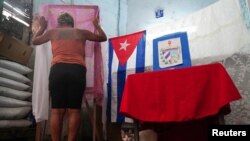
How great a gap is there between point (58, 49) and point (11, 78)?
0.66m

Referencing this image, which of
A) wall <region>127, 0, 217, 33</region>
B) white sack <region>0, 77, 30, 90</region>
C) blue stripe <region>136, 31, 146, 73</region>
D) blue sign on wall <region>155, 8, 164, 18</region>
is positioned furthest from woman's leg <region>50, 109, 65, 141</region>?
blue sign on wall <region>155, 8, 164, 18</region>

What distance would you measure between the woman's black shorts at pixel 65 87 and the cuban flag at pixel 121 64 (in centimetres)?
93

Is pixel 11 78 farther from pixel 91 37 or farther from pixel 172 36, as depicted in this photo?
pixel 172 36

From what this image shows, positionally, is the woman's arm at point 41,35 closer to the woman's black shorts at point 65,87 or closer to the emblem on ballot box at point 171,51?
the woman's black shorts at point 65,87

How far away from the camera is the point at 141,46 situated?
2914mm

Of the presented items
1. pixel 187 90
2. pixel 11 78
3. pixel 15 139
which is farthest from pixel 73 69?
pixel 15 139

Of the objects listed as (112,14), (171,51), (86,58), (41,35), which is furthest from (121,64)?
(112,14)

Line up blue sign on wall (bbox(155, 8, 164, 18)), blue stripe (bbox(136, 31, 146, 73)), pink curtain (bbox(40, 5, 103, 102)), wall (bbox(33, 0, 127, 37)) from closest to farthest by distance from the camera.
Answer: pink curtain (bbox(40, 5, 103, 102)), blue stripe (bbox(136, 31, 146, 73)), wall (bbox(33, 0, 127, 37)), blue sign on wall (bbox(155, 8, 164, 18))

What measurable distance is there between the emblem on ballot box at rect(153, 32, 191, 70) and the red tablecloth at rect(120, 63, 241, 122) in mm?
872

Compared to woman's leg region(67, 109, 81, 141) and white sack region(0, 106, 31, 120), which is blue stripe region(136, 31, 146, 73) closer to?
woman's leg region(67, 109, 81, 141)

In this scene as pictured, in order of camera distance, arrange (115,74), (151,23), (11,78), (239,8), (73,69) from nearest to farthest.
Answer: (73,69) → (239,8) → (11,78) → (115,74) → (151,23)

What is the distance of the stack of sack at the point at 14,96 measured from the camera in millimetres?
2309

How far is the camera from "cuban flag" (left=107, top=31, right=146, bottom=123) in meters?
2.92

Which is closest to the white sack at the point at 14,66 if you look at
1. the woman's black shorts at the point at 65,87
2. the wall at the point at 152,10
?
the woman's black shorts at the point at 65,87
